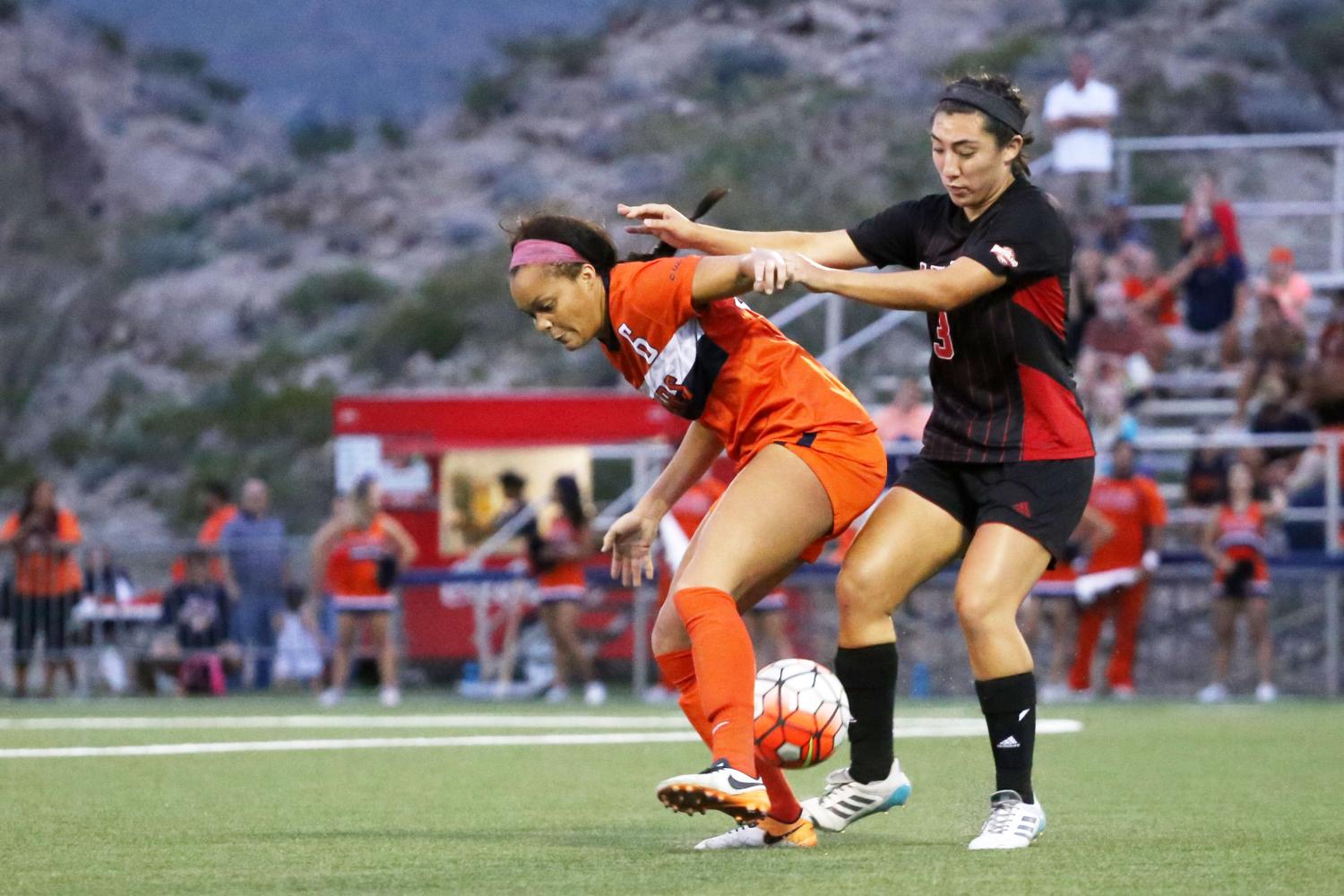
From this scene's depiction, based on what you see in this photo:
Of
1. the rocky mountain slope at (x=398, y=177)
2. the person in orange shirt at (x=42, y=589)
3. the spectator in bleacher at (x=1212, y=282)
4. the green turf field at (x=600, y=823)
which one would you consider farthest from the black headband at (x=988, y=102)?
the rocky mountain slope at (x=398, y=177)

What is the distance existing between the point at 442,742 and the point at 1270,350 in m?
9.58

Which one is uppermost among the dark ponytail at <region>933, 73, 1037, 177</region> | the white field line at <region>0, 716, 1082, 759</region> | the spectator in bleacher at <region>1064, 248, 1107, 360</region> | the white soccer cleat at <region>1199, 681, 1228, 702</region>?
the spectator in bleacher at <region>1064, 248, 1107, 360</region>

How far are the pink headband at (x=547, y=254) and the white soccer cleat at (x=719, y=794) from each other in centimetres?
152

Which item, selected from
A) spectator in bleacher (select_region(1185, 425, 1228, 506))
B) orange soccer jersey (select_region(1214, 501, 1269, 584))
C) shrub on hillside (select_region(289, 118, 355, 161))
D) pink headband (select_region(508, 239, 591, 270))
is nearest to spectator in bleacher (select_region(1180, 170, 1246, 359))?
spectator in bleacher (select_region(1185, 425, 1228, 506))

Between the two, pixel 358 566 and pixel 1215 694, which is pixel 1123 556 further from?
pixel 358 566

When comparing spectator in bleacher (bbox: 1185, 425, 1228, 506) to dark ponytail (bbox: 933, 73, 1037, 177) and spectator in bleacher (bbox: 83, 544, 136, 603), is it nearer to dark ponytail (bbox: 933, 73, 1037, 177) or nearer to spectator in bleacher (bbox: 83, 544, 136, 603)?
spectator in bleacher (bbox: 83, 544, 136, 603)

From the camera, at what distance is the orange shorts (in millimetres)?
6066

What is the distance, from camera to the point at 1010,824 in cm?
604

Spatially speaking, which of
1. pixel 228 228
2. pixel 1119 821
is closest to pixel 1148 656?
pixel 1119 821

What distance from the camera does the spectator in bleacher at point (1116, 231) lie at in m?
20.0

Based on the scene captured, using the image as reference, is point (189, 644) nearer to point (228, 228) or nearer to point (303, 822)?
point (303, 822)

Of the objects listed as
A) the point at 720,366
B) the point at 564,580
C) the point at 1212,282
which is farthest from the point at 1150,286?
the point at 720,366

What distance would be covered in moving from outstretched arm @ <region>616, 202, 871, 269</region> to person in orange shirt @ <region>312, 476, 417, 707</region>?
10.5 m

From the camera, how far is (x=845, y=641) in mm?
6371
